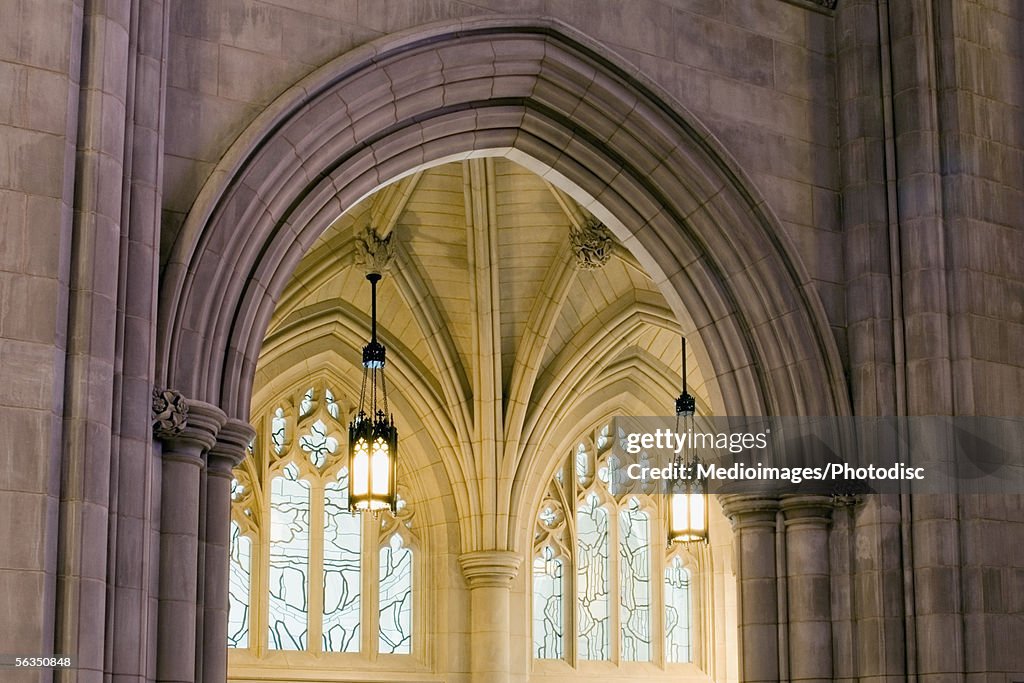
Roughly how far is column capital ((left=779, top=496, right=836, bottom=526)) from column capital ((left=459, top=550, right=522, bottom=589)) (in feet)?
17.6

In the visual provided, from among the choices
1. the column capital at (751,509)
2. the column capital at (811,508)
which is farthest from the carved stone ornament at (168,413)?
the column capital at (811,508)

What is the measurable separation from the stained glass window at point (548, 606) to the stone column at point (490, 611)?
62 centimetres

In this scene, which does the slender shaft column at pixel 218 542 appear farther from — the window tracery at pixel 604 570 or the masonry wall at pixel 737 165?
the window tracery at pixel 604 570

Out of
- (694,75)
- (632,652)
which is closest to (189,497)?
(694,75)

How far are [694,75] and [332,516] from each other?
248 inches

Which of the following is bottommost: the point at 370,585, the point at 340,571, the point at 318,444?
the point at 370,585

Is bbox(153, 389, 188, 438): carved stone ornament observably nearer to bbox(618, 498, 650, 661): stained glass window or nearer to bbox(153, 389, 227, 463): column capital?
bbox(153, 389, 227, 463): column capital

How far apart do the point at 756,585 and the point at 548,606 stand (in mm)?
6069

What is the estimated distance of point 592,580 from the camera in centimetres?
1491

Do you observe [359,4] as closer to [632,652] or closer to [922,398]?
[922,398]

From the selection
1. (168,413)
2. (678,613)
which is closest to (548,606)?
(678,613)

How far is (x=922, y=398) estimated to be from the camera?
8.62 meters

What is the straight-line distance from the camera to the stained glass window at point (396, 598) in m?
13.9

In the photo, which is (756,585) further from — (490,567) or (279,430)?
(279,430)
